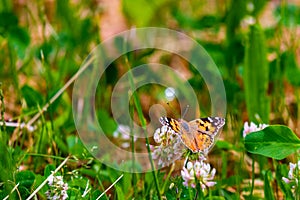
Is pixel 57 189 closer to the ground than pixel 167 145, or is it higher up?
closer to the ground

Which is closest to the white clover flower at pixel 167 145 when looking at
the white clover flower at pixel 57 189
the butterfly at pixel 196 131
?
the butterfly at pixel 196 131

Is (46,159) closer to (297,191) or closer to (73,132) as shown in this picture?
(73,132)

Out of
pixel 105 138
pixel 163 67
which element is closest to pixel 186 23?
pixel 163 67

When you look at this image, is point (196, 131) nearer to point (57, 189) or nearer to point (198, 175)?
point (198, 175)

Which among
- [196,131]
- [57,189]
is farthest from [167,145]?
[57,189]

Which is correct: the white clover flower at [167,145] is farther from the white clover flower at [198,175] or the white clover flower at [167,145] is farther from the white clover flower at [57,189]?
the white clover flower at [57,189]

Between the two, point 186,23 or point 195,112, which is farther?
point 186,23

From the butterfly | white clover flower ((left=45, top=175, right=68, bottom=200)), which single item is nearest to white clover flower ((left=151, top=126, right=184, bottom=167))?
the butterfly
